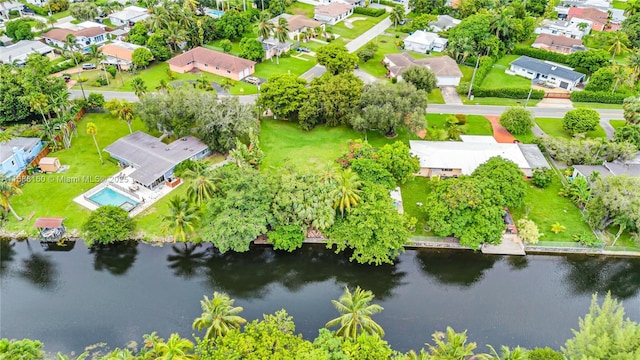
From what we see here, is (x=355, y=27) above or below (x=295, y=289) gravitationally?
above

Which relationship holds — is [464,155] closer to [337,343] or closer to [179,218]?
[337,343]

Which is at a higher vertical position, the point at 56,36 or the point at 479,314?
the point at 56,36

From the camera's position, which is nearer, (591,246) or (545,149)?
(591,246)

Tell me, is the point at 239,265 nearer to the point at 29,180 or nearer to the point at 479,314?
the point at 479,314

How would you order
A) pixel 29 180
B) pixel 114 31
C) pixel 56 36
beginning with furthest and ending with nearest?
pixel 114 31 → pixel 56 36 → pixel 29 180

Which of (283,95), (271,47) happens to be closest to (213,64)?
(271,47)

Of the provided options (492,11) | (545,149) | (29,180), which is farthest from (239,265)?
(492,11)
